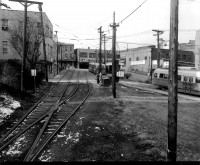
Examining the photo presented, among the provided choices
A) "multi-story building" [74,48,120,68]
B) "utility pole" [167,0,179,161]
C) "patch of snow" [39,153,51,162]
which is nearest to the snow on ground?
"patch of snow" [39,153,51,162]

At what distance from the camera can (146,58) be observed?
59969mm

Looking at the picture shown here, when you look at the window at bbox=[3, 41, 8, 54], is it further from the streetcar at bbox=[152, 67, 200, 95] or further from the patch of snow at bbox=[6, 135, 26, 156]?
the patch of snow at bbox=[6, 135, 26, 156]

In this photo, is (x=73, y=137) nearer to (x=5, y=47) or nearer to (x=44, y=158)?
(x=44, y=158)

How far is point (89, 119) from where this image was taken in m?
12.2

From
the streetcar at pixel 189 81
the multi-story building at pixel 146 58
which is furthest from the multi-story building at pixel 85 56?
the streetcar at pixel 189 81

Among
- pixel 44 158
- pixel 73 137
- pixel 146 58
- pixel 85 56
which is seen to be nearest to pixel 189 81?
pixel 73 137

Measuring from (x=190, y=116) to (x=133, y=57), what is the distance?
53.9m

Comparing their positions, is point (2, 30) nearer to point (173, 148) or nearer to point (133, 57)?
point (173, 148)

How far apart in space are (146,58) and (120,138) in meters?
53.2

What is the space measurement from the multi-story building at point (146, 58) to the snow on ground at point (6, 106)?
45909 millimetres

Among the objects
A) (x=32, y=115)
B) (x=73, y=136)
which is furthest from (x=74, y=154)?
(x=32, y=115)

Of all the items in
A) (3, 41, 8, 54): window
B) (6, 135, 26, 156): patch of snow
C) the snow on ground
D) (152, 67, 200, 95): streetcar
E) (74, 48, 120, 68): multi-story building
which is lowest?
(6, 135, 26, 156): patch of snow

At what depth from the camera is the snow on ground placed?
12.5 m

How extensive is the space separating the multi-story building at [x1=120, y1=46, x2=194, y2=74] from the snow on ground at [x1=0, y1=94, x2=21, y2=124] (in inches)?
1807
